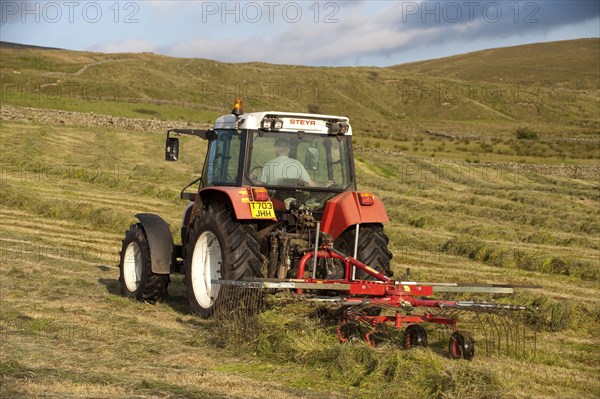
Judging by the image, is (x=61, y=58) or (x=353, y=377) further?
(x=61, y=58)

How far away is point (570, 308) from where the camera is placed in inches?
395

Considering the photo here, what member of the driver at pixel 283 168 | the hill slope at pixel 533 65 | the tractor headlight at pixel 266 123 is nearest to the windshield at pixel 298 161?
the driver at pixel 283 168

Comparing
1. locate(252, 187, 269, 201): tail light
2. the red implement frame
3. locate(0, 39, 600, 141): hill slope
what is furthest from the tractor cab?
locate(0, 39, 600, 141): hill slope

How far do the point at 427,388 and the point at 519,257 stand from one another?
854 centimetres

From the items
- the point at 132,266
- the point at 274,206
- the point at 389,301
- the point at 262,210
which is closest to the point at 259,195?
the point at 262,210

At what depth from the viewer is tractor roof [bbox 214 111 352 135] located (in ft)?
32.0

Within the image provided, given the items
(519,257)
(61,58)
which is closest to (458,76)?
A: (61,58)

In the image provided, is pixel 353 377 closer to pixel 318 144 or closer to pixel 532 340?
pixel 532 340

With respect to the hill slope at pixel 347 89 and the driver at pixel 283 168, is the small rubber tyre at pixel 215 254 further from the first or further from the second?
the hill slope at pixel 347 89

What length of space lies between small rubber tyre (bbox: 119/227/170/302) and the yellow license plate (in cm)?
213

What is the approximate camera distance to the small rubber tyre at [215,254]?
9039mm

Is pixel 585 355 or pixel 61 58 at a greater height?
pixel 61 58

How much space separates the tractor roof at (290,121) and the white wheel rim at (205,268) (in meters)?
1.30

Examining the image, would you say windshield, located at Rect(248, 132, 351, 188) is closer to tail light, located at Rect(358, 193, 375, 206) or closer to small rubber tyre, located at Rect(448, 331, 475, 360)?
tail light, located at Rect(358, 193, 375, 206)
